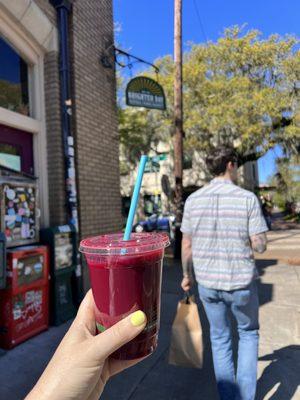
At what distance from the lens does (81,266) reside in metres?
5.61

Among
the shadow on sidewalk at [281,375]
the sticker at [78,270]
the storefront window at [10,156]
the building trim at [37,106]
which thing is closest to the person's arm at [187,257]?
the shadow on sidewalk at [281,375]

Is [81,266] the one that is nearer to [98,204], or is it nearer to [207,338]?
[98,204]

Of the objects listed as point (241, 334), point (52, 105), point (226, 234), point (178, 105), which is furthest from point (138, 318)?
point (178, 105)

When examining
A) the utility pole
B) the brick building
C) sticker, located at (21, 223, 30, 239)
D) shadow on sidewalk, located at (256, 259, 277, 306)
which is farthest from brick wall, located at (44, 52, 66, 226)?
the utility pole

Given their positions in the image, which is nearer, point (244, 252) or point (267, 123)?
point (244, 252)

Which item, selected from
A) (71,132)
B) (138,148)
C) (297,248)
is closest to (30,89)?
(71,132)

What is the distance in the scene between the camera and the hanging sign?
24.5ft

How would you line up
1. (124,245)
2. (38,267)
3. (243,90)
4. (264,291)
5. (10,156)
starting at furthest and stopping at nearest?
(243,90), (264,291), (10,156), (38,267), (124,245)

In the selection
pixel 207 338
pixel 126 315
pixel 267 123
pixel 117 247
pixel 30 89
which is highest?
pixel 267 123

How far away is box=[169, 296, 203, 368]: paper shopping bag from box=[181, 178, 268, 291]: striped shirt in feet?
1.03

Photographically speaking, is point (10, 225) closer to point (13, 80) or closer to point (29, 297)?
point (29, 297)

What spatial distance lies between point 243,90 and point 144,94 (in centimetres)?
1101

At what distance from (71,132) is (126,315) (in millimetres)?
4688

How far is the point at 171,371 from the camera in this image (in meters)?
3.85
